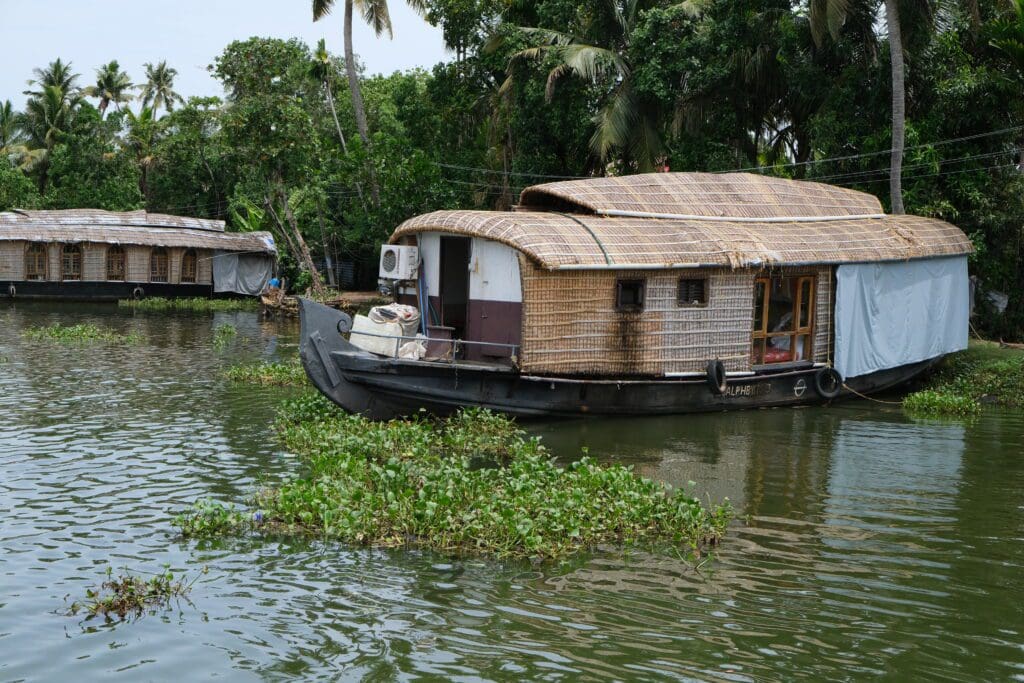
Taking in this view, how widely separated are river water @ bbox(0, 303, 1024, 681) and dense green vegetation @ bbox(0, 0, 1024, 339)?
782 cm

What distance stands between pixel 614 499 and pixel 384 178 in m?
18.7

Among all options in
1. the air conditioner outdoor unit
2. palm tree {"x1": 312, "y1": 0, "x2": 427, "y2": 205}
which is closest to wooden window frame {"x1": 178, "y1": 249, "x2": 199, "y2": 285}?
palm tree {"x1": 312, "y1": 0, "x2": 427, "y2": 205}

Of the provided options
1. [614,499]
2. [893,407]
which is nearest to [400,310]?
[614,499]

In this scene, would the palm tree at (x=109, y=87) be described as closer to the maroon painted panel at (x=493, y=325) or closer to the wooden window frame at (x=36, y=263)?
the wooden window frame at (x=36, y=263)

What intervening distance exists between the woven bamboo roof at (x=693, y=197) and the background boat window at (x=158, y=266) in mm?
20331

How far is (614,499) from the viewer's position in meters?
8.74

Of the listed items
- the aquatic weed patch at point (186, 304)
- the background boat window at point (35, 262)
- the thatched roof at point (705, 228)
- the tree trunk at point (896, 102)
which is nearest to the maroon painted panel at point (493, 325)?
the thatched roof at point (705, 228)

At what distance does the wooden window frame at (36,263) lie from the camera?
30688 mm

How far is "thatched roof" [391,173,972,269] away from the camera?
40.8 feet

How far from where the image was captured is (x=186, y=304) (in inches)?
1201

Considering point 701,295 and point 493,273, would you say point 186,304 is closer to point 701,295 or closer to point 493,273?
point 493,273

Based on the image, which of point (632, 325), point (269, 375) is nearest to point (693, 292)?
point (632, 325)

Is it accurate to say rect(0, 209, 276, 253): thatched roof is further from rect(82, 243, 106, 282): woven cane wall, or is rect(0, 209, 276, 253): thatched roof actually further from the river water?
the river water

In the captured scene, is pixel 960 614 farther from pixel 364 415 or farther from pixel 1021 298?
pixel 1021 298
